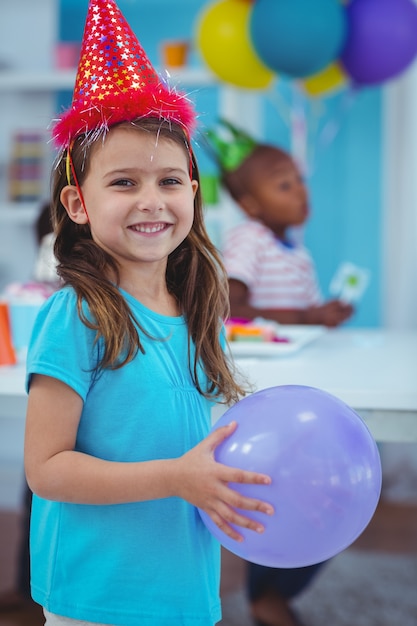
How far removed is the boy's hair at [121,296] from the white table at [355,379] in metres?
0.16

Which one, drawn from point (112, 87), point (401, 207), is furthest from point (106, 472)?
point (401, 207)

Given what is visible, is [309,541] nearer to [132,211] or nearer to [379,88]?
[132,211]

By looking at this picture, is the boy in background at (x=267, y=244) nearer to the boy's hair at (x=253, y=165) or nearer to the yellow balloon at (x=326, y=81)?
the boy's hair at (x=253, y=165)

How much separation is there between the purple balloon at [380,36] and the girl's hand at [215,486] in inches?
101

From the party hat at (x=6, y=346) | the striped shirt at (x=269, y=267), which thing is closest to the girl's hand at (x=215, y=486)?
the party hat at (x=6, y=346)

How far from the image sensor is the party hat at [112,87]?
0.92 metres

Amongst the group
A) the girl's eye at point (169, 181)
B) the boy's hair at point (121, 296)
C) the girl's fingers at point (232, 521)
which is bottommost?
the girl's fingers at point (232, 521)

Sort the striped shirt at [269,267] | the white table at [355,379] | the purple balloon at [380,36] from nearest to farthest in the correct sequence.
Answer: the white table at [355,379], the striped shirt at [269,267], the purple balloon at [380,36]

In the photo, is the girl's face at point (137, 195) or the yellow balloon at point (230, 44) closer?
the girl's face at point (137, 195)

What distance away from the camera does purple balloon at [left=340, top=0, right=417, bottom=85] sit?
9.95ft

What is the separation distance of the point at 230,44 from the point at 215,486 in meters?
2.67

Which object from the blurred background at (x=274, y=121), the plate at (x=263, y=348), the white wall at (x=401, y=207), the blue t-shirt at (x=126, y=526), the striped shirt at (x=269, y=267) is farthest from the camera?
the white wall at (x=401, y=207)

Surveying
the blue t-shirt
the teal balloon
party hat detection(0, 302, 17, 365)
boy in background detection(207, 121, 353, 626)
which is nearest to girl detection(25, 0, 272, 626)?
the blue t-shirt

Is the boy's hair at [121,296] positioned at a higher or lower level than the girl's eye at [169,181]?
lower
